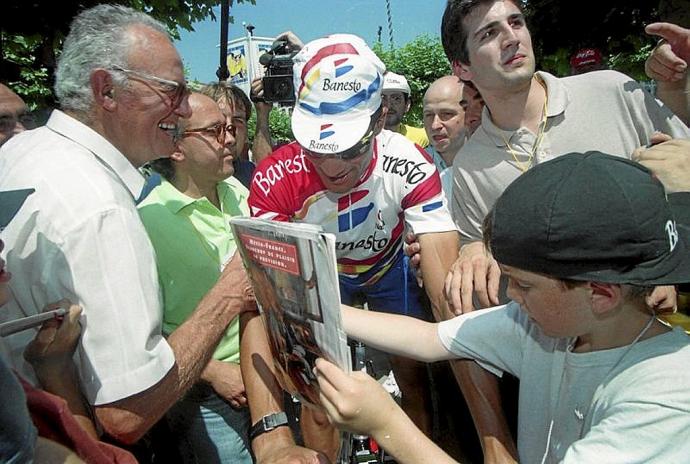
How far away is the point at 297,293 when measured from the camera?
4.53ft

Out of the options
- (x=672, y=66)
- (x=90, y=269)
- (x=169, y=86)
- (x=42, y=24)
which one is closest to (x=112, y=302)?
(x=90, y=269)

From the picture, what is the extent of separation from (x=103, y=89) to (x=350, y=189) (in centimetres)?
94

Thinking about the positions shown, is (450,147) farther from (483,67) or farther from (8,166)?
(8,166)

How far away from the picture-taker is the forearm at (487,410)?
1.90 meters

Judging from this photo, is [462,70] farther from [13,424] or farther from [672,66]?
[13,424]

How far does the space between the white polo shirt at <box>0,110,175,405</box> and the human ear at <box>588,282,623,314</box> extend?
1102 millimetres

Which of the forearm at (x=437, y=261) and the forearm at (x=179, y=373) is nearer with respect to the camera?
the forearm at (x=179, y=373)

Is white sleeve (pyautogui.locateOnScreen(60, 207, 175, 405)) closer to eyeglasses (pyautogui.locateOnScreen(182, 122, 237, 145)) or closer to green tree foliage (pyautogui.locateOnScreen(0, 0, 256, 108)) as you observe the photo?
eyeglasses (pyautogui.locateOnScreen(182, 122, 237, 145))

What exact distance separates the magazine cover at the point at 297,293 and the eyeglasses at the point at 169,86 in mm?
697

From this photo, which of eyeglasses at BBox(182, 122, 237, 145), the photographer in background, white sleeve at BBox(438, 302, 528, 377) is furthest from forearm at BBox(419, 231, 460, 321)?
the photographer in background

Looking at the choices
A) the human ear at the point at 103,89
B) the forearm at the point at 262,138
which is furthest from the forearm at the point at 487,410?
the forearm at the point at 262,138

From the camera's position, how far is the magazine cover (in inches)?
49.3

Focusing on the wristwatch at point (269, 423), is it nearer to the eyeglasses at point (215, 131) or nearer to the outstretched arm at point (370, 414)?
the outstretched arm at point (370, 414)

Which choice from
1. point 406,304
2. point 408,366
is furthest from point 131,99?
point 408,366
